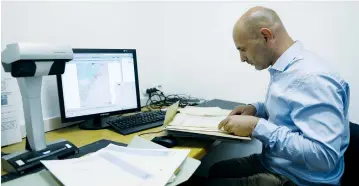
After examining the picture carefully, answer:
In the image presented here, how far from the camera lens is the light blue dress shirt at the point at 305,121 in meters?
0.85

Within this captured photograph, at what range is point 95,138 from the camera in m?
1.19

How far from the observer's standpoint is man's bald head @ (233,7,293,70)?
1038 mm

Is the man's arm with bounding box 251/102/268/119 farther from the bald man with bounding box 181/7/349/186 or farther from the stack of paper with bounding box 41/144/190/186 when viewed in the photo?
the stack of paper with bounding box 41/144/190/186

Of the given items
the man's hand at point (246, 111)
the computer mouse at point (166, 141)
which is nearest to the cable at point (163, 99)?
the man's hand at point (246, 111)

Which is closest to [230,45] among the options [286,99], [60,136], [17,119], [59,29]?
[286,99]

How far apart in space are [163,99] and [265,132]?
1094 mm

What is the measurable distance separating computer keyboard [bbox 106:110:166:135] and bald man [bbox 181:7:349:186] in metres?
0.42

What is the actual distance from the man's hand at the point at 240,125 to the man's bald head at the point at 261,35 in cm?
29

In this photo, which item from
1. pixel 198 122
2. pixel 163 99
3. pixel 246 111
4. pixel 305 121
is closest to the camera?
pixel 305 121

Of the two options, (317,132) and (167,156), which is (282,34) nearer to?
(317,132)

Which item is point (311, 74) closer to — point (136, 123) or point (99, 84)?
point (136, 123)

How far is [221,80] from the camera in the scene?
1927mm

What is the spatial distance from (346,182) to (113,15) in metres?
1.46

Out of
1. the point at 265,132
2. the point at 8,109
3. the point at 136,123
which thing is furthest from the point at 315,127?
the point at 8,109
